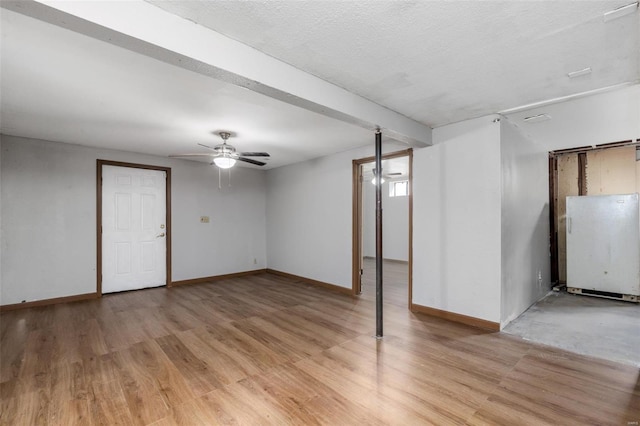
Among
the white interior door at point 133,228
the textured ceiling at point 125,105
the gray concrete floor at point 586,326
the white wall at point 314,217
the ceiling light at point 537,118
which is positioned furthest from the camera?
the white wall at point 314,217

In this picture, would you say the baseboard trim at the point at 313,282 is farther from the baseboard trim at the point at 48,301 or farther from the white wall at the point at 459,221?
the baseboard trim at the point at 48,301

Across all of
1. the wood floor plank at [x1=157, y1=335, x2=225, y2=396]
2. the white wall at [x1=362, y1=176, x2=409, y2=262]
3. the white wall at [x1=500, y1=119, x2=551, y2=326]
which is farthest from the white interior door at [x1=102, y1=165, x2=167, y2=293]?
the white wall at [x1=362, y1=176, x2=409, y2=262]

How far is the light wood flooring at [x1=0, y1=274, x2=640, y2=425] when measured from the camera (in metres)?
1.95

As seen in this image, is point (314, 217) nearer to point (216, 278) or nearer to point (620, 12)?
point (216, 278)

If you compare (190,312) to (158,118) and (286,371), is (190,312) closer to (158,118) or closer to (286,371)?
(286,371)

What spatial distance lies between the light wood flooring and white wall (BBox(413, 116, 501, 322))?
0.38 meters

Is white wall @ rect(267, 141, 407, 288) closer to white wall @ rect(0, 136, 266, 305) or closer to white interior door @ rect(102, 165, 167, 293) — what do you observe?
white wall @ rect(0, 136, 266, 305)

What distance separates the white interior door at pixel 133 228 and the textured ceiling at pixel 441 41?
14.4 ft

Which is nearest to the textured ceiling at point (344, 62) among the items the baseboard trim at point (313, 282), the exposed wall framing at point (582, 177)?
the exposed wall framing at point (582, 177)

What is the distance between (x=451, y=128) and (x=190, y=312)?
4.28m

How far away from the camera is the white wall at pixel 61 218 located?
4.21m

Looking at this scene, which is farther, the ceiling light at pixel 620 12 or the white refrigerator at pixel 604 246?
the white refrigerator at pixel 604 246

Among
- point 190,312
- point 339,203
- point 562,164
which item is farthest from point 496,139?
point 190,312

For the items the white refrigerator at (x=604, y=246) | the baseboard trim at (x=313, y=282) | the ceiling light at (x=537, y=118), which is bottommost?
the baseboard trim at (x=313, y=282)
